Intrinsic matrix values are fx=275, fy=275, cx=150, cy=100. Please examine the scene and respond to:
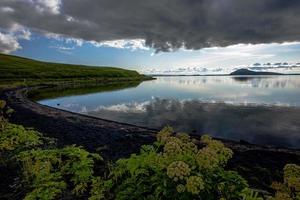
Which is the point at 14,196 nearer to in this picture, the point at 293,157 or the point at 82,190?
the point at 82,190

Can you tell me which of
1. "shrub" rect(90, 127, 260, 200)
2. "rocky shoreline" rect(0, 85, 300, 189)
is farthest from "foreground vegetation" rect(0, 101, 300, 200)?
"rocky shoreline" rect(0, 85, 300, 189)

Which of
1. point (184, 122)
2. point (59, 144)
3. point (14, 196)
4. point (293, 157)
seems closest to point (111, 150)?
point (59, 144)

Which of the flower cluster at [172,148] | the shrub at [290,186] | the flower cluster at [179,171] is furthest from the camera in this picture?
the flower cluster at [172,148]

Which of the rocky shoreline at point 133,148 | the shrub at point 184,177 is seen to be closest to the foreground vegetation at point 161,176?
the shrub at point 184,177

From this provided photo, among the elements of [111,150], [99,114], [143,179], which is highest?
[143,179]

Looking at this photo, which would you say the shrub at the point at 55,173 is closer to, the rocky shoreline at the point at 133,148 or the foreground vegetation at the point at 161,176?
the foreground vegetation at the point at 161,176

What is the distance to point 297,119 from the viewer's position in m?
39.8

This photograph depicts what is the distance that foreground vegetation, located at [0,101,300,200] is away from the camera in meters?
5.81

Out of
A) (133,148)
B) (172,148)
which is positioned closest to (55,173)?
(172,148)

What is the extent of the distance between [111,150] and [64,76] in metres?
130

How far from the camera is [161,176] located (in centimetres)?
667

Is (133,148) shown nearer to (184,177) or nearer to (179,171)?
(184,177)

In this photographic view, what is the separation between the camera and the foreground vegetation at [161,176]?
581 cm

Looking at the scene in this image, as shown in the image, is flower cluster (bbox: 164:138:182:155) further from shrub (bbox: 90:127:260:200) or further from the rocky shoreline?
the rocky shoreline
